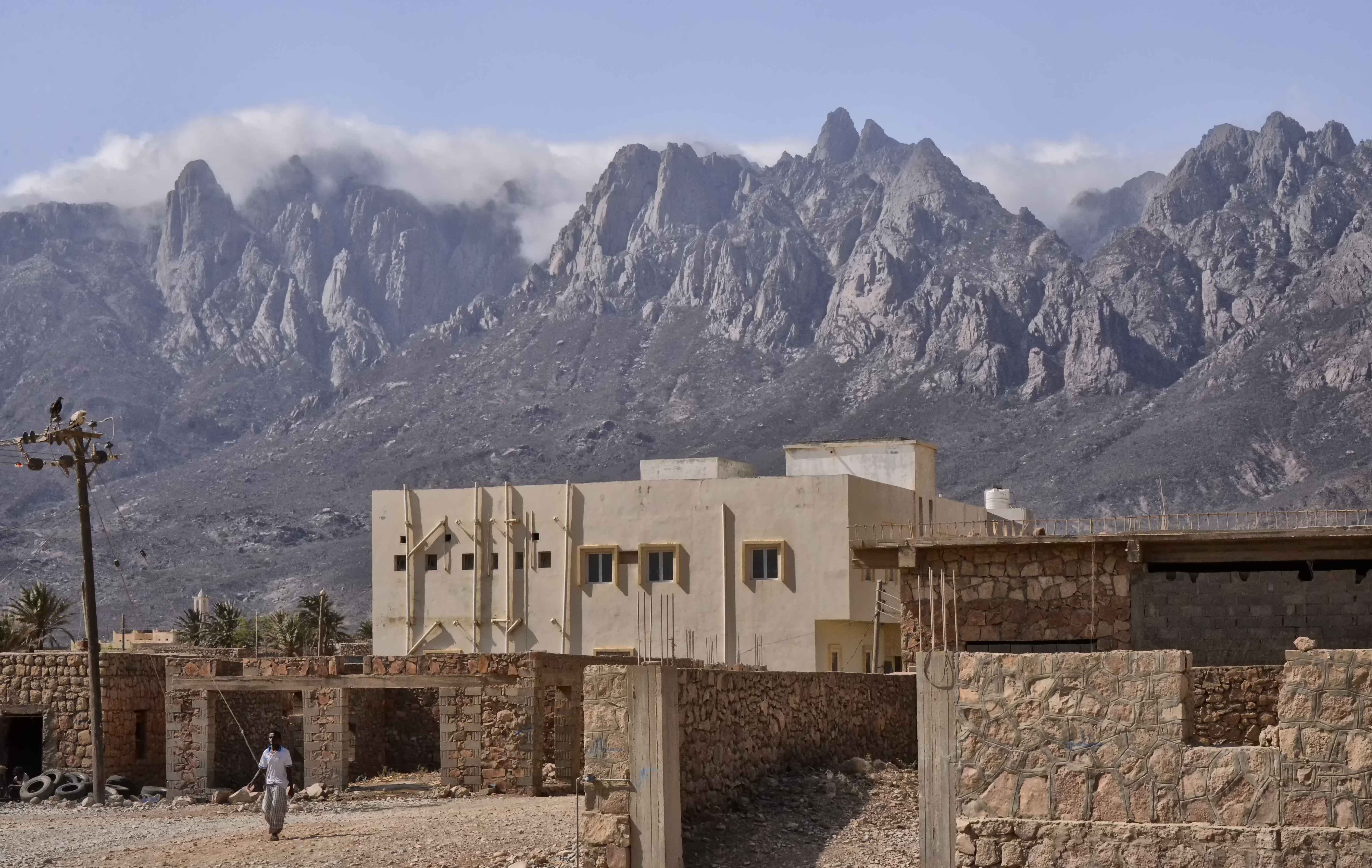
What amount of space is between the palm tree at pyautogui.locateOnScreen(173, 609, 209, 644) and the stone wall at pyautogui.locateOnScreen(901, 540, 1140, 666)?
4340cm

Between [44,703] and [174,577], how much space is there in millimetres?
120940

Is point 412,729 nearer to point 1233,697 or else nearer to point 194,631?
point 1233,697

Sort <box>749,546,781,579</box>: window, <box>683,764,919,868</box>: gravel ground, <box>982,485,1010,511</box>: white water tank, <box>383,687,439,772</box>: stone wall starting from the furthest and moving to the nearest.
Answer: <box>982,485,1010,511</box>: white water tank < <box>749,546,781,579</box>: window < <box>383,687,439,772</box>: stone wall < <box>683,764,919,868</box>: gravel ground

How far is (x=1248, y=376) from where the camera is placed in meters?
153

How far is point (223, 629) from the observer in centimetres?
7044

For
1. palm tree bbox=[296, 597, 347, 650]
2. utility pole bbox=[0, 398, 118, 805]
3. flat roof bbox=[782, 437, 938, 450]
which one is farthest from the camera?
palm tree bbox=[296, 597, 347, 650]

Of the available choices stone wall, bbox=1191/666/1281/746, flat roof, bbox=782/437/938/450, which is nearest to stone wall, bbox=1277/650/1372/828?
stone wall, bbox=1191/666/1281/746

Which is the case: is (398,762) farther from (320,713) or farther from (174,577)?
(174,577)

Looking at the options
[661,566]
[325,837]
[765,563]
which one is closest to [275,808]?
[325,837]

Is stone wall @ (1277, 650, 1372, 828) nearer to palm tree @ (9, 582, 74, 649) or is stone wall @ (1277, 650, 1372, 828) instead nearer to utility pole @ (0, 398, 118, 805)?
utility pole @ (0, 398, 118, 805)

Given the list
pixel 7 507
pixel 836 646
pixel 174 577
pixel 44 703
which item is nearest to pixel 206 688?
pixel 44 703

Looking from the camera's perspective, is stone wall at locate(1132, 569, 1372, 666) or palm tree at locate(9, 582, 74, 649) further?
palm tree at locate(9, 582, 74, 649)

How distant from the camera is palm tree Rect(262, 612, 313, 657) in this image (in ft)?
199

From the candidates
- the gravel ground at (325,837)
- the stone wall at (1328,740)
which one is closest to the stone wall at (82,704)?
the gravel ground at (325,837)
